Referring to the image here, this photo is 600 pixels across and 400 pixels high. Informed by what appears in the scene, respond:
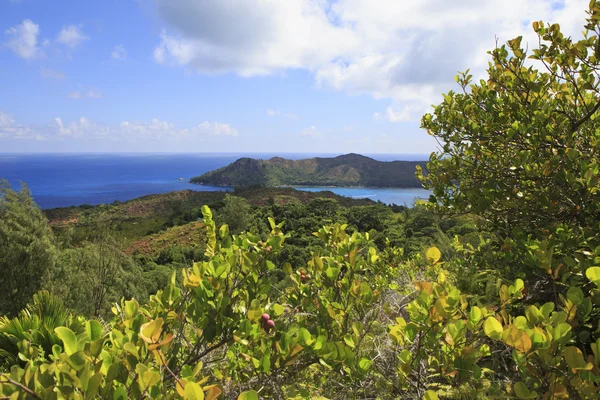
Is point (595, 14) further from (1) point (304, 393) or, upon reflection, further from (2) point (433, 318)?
(1) point (304, 393)

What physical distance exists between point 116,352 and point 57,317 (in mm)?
2714

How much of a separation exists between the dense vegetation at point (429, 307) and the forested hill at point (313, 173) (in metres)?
107

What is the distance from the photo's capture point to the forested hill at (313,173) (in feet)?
374

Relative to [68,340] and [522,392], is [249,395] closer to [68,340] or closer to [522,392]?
[68,340]

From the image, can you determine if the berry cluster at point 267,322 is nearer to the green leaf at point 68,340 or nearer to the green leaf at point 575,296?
the green leaf at point 68,340

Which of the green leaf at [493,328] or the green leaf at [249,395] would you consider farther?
the green leaf at [493,328]

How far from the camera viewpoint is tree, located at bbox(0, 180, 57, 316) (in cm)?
970

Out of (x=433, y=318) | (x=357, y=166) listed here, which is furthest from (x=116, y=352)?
(x=357, y=166)

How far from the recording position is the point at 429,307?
4.17 feet

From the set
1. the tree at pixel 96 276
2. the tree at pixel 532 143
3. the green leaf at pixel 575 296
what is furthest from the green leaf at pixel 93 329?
the tree at pixel 96 276

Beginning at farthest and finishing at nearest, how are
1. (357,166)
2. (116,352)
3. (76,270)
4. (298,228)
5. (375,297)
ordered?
(357,166)
(298,228)
(76,270)
(375,297)
(116,352)

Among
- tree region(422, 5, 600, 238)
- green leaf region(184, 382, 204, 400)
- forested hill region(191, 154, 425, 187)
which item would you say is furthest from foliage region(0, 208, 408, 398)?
forested hill region(191, 154, 425, 187)

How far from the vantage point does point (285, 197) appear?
5381 centimetres

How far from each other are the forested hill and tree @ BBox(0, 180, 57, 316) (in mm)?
98370
